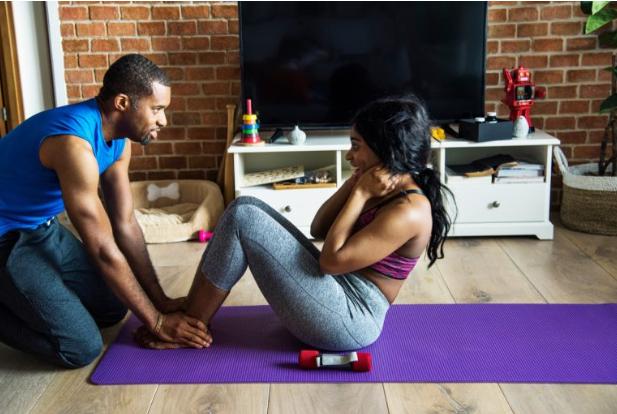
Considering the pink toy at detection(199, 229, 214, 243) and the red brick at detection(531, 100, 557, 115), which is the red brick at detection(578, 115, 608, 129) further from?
the pink toy at detection(199, 229, 214, 243)

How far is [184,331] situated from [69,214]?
0.52m

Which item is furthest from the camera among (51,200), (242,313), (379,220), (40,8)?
(40,8)

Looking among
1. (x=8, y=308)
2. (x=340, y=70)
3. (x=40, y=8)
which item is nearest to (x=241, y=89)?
(x=340, y=70)

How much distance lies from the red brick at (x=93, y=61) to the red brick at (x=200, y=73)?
0.44 metres

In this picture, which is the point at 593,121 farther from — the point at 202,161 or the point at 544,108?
the point at 202,161

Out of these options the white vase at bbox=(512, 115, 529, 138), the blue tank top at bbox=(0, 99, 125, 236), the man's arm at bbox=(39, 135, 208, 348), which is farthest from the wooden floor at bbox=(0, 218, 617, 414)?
the white vase at bbox=(512, 115, 529, 138)

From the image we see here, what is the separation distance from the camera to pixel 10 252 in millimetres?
2080

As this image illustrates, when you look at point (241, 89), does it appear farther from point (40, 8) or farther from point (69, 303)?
point (69, 303)

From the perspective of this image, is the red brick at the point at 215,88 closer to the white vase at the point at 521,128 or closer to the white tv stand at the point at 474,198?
the white tv stand at the point at 474,198

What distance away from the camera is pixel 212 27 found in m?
3.67

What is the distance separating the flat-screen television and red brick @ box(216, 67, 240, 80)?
Result: 0.90 ft

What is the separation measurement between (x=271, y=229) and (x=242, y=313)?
1.94 feet

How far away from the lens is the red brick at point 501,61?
3697 millimetres

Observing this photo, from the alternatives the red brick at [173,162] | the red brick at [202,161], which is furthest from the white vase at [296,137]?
the red brick at [173,162]
